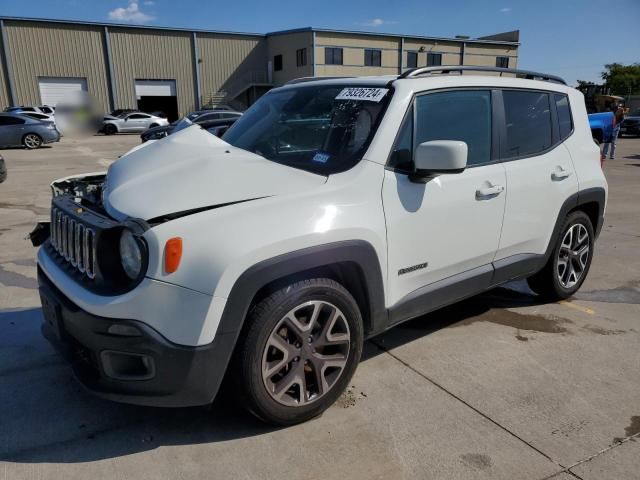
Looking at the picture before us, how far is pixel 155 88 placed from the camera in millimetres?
44094

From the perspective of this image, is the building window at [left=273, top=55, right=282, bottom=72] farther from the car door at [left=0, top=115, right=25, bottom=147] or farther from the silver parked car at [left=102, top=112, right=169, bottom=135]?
the car door at [left=0, top=115, right=25, bottom=147]

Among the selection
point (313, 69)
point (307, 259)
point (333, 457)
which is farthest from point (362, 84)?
point (313, 69)

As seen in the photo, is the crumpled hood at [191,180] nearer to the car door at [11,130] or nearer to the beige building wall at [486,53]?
the car door at [11,130]

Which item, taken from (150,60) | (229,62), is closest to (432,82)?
(150,60)

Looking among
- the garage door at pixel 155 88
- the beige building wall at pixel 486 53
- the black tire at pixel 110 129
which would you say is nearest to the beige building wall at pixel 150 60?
the garage door at pixel 155 88

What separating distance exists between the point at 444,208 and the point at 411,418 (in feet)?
4.00

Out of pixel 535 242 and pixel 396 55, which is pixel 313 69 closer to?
pixel 396 55

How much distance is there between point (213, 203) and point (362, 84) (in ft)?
4.53

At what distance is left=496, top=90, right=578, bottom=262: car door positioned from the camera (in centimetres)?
360

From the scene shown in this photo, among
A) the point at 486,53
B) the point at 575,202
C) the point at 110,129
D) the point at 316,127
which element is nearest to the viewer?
the point at 316,127

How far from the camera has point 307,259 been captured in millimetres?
2486

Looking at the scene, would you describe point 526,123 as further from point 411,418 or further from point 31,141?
point 31,141

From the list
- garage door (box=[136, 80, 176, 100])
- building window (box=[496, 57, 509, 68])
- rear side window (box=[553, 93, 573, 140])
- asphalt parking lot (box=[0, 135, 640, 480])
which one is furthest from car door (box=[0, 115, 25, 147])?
building window (box=[496, 57, 509, 68])

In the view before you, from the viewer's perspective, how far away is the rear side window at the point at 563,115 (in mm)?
4121
